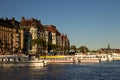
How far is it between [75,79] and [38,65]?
166 feet

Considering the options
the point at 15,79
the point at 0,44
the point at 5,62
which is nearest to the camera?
the point at 15,79

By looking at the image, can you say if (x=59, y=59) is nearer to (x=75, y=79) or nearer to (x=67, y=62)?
(x=67, y=62)

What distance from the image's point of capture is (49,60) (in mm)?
198000

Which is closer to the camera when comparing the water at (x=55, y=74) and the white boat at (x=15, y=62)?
the water at (x=55, y=74)

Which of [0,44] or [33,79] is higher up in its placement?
[0,44]

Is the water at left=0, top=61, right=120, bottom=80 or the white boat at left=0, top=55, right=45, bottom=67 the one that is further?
the white boat at left=0, top=55, right=45, bottom=67

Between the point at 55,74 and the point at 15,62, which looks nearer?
the point at 55,74

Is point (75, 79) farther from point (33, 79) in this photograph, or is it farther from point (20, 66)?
point (20, 66)

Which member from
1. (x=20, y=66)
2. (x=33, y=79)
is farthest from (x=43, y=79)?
(x=20, y=66)

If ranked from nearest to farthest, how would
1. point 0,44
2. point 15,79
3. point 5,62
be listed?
point 15,79
point 5,62
point 0,44

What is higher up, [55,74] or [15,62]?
[15,62]

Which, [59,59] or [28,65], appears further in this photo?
[59,59]

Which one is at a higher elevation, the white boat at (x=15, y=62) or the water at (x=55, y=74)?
the white boat at (x=15, y=62)

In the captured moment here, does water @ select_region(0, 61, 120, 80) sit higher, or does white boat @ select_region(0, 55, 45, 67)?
white boat @ select_region(0, 55, 45, 67)
